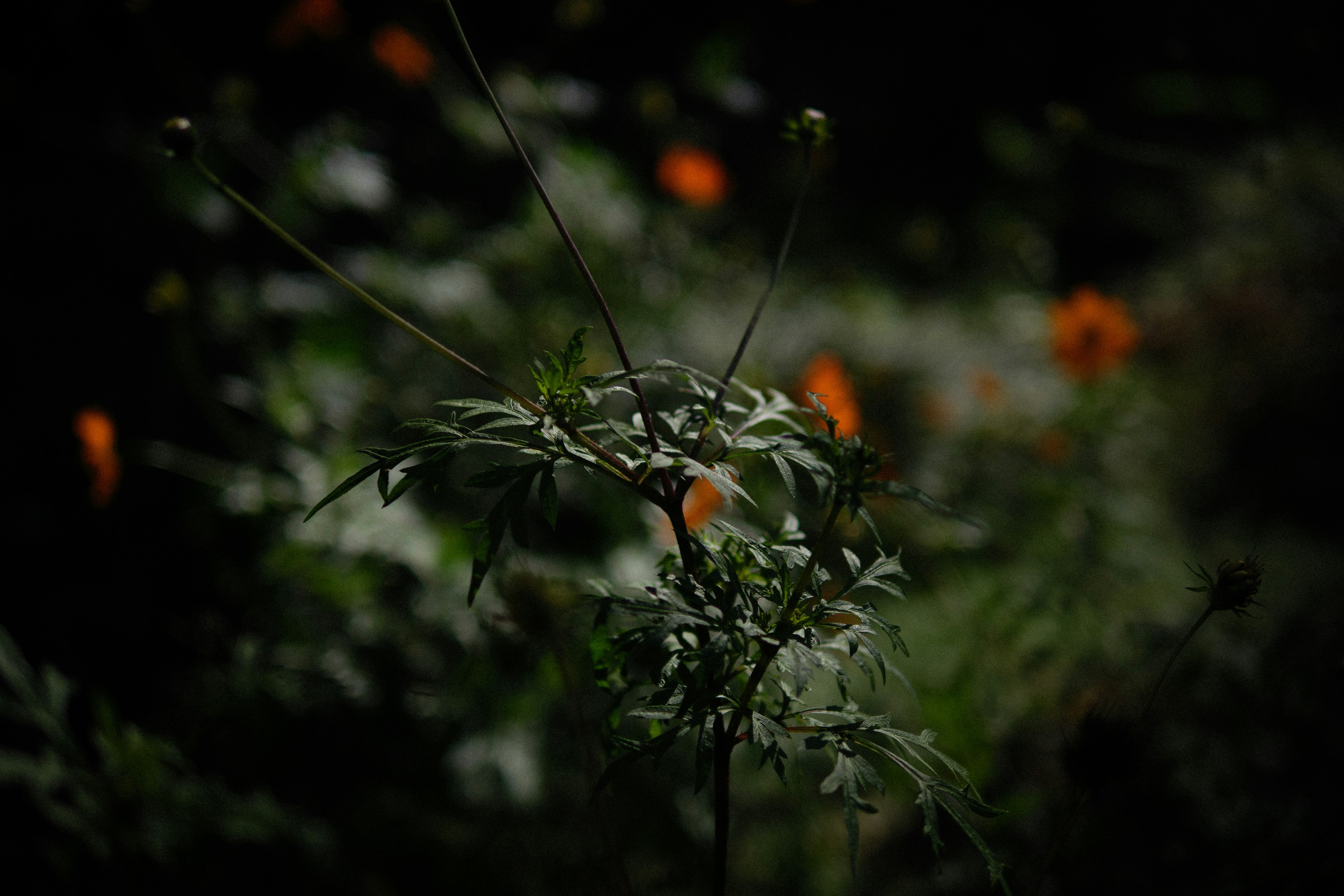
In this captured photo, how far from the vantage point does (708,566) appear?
50 centimetres

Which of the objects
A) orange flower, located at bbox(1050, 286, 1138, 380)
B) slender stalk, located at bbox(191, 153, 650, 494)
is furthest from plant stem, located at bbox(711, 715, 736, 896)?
orange flower, located at bbox(1050, 286, 1138, 380)

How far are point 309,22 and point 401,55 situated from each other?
27 centimetres

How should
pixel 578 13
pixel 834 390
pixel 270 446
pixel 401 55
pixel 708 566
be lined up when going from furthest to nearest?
1. pixel 401 55
2. pixel 578 13
3. pixel 270 446
4. pixel 834 390
5. pixel 708 566

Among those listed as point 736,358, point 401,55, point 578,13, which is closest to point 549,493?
point 736,358

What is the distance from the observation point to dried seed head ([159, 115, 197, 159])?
19.4 inches

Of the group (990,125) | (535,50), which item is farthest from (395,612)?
(990,125)

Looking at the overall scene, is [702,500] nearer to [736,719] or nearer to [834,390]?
[834,390]

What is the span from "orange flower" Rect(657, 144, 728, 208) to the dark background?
0.51 m

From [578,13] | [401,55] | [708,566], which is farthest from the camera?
[401,55]

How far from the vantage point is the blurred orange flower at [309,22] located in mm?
1778

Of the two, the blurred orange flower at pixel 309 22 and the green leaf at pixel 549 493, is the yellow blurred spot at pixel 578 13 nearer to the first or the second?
the blurred orange flower at pixel 309 22

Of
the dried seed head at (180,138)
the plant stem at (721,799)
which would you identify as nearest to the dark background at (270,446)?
the dried seed head at (180,138)

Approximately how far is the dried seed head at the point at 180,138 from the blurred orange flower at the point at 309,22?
5.32 feet

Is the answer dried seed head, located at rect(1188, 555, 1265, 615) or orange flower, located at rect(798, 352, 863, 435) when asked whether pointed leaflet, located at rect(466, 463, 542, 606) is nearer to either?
orange flower, located at rect(798, 352, 863, 435)
